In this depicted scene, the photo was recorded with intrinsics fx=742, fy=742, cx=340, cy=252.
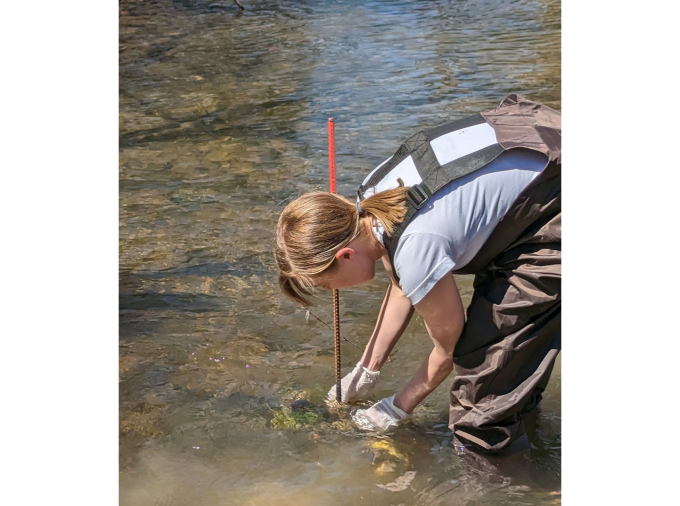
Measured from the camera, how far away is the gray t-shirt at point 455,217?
207 centimetres

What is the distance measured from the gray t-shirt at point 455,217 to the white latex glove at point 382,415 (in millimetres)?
721

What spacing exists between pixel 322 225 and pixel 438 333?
1.68 ft

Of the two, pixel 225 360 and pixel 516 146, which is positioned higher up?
pixel 516 146

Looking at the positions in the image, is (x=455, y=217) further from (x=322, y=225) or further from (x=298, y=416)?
(x=298, y=416)

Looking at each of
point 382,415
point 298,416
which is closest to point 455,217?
point 382,415

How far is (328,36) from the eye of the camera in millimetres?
7266

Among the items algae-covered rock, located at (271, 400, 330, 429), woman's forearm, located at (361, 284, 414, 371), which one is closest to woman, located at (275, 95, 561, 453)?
woman's forearm, located at (361, 284, 414, 371)

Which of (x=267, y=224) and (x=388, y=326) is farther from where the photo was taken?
(x=267, y=224)

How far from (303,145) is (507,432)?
3.17m

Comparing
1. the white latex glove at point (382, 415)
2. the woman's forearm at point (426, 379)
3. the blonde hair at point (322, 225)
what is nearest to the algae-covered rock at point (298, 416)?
the white latex glove at point (382, 415)

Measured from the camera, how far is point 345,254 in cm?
217

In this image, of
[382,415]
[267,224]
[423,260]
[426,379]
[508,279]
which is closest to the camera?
[423,260]

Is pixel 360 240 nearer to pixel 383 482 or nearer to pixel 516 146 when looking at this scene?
pixel 516 146

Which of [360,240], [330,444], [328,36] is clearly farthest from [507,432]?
[328,36]
